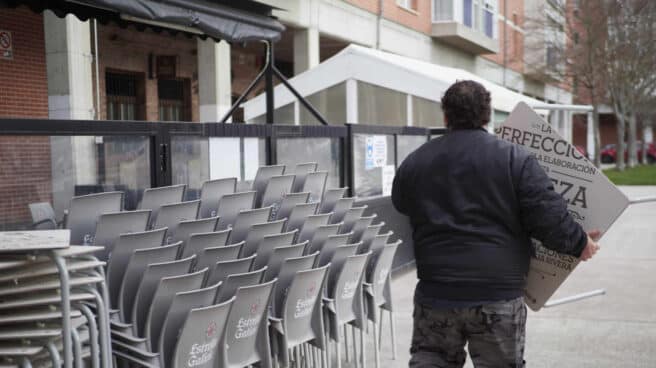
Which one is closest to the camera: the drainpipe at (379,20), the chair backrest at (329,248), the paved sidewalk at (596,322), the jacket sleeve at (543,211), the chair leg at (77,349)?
the chair leg at (77,349)

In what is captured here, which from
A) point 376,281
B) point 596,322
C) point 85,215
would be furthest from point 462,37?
point 85,215

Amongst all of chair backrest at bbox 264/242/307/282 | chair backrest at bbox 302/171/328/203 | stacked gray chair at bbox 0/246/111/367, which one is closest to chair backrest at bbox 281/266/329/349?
chair backrest at bbox 264/242/307/282

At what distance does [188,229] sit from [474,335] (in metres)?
1.76

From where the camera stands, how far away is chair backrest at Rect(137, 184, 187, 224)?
4844mm

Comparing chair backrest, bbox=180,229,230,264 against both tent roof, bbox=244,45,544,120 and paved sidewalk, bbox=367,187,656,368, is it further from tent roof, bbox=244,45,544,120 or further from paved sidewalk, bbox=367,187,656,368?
tent roof, bbox=244,45,544,120

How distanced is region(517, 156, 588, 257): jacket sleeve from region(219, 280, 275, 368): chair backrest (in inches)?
55.7

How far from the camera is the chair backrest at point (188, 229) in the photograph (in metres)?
4.52

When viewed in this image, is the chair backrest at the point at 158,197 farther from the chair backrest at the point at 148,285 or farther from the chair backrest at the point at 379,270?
the chair backrest at the point at 379,270

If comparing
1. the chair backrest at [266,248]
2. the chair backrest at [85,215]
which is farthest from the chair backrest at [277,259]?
the chair backrest at [85,215]

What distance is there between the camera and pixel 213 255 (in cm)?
433

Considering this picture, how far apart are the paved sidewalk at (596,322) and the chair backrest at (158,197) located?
220 cm

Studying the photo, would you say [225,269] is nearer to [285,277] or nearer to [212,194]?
[285,277]

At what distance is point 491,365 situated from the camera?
3609 mm

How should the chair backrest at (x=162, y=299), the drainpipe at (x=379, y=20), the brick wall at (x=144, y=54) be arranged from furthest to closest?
the drainpipe at (x=379, y=20)
the brick wall at (x=144, y=54)
the chair backrest at (x=162, y=299)
